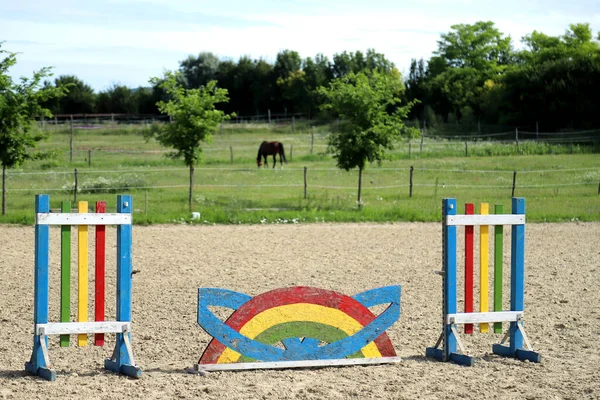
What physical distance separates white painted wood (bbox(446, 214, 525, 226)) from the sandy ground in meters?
1.26

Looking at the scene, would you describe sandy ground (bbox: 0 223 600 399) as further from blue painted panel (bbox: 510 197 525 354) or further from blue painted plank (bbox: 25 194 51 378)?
blue painted panel (bbox: 510 197 525 354)

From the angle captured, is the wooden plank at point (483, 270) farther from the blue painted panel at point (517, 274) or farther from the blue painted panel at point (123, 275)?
the blue painted panel at point (123, 275)

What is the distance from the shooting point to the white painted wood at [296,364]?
22.5ft

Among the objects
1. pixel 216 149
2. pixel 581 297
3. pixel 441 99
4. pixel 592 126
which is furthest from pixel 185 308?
pixel 441 99

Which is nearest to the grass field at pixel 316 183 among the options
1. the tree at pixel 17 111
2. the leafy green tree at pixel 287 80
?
the tree at pixel 17 111

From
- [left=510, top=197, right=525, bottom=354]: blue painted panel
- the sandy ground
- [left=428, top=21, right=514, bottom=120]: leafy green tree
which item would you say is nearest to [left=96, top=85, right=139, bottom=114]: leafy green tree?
[left=428, top=21, right=514, bottom=120]: leafy green tree

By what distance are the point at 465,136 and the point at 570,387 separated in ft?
136

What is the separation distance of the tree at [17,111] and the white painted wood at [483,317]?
14595 mm

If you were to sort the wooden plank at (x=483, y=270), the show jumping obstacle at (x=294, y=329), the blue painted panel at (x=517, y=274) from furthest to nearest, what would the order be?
the blue painted panel at (x=517, y=274) → the wooden plank at (x=483, y=270) → the show jumping obstacle at (x=294, y=329)

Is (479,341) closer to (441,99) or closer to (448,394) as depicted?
(448,394)

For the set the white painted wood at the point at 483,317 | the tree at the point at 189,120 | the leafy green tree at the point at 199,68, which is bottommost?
the white painted wood at the point at 483,317

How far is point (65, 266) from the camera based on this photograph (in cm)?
660

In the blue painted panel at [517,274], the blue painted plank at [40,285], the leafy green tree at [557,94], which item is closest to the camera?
the blue painted plank at [40,285]

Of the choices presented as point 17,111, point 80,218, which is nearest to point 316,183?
point 17,111
